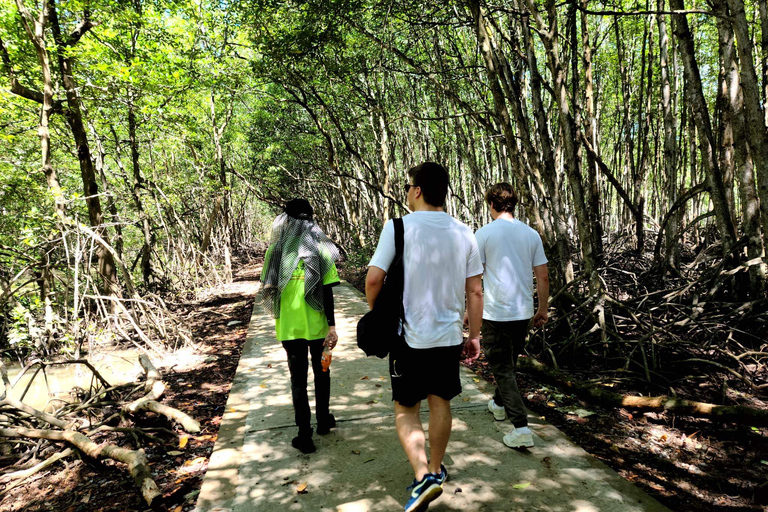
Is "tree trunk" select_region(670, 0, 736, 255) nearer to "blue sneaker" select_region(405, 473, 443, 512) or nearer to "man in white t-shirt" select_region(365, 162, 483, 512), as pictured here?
"man in white t-shirt" select_region(365, 162, 483, 512)

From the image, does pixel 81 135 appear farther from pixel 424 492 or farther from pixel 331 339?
pixel 424 492

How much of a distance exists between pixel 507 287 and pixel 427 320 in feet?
3.34

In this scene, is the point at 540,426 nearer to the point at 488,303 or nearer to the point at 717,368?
the point at 488,303

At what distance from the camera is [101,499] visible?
2.94 meters

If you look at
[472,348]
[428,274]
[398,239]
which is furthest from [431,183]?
[472,348]

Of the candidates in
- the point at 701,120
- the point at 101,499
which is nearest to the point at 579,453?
the point at 101,499

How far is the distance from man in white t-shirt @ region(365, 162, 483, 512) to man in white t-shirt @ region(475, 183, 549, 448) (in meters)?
0.84

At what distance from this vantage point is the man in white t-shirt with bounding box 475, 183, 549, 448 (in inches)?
121

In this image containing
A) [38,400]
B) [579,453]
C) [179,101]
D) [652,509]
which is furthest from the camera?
[179,101]

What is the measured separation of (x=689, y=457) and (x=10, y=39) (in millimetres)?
10301

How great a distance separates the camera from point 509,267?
312cm

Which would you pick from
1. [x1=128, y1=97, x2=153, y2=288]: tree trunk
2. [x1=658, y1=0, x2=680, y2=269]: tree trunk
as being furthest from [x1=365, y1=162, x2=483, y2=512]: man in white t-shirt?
[x1=128, y1=97, x2=153, y2=288]: tree trunk

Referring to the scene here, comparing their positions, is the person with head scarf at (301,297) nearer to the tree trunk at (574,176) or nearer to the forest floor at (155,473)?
the forest floor at (155,473)

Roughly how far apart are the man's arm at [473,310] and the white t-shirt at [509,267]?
0.63 metres
